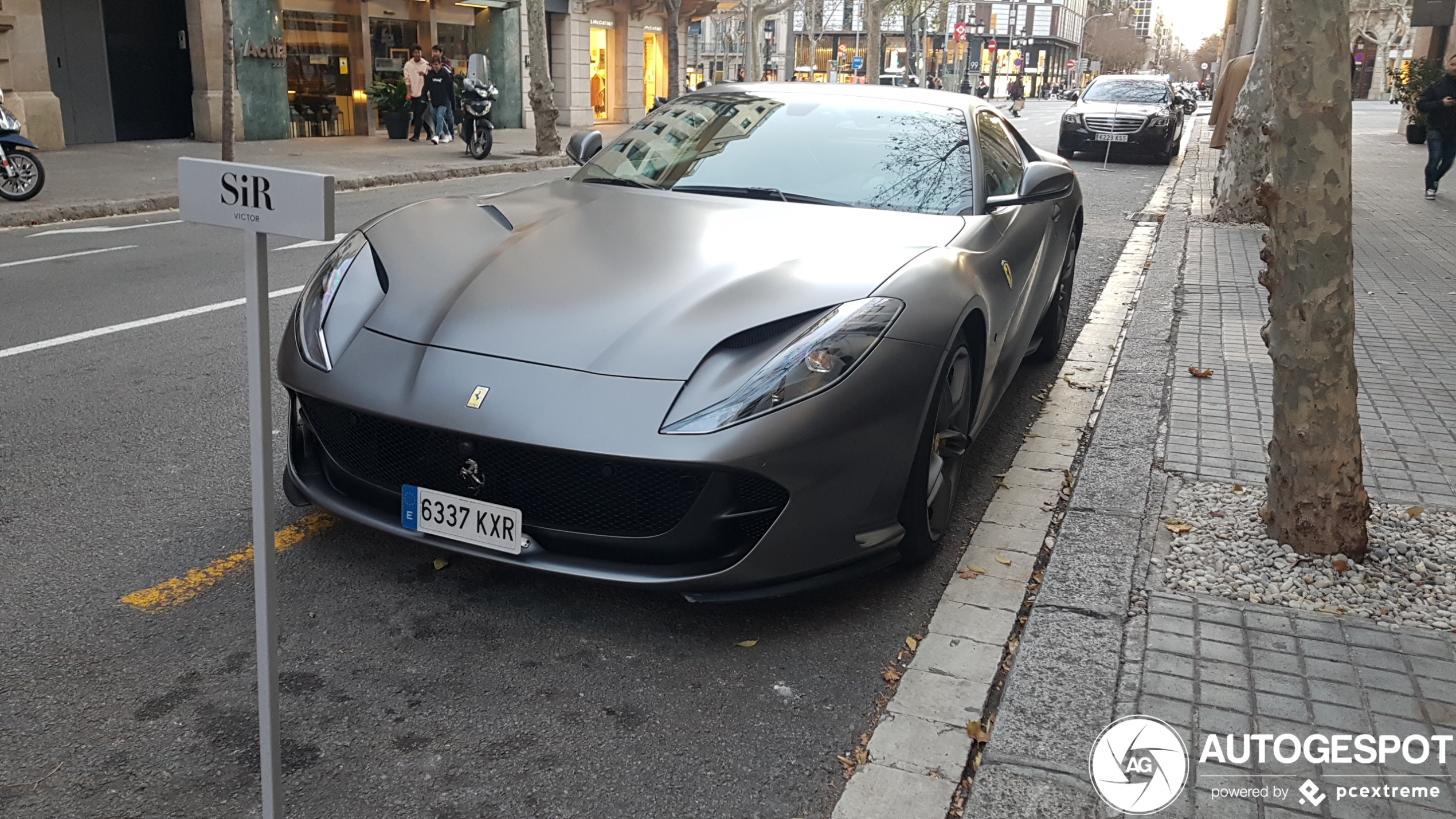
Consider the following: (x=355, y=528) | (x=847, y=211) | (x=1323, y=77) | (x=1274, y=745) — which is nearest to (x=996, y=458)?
(x=847, y=211)

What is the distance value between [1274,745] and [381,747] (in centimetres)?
202

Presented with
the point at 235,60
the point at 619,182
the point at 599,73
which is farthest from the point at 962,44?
the point at 619,182

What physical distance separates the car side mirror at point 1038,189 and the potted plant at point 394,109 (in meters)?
20.5

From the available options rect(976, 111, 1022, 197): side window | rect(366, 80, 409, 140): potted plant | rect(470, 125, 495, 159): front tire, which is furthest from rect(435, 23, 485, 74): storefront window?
rect(976, 111, 1022, 197): side window

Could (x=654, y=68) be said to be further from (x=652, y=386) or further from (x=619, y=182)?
(x=652, y=386)

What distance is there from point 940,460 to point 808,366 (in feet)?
2.49

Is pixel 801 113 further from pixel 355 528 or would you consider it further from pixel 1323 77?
pixel 355 528

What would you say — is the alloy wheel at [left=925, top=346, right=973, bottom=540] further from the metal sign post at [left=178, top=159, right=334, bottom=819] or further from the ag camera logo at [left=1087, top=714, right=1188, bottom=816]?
the metal sign post at [left=178, top=159, right=334, bottom=819]

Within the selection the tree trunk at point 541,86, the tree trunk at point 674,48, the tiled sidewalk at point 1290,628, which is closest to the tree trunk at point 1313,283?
the tiled sidewalk at point 1290,628

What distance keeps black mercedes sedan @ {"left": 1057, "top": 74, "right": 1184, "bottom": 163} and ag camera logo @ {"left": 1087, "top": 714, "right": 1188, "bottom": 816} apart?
2016cm

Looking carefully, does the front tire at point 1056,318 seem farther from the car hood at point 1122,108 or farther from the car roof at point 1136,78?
the car roof at point 1136,78

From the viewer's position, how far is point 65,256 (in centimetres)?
880

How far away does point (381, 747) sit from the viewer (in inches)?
101

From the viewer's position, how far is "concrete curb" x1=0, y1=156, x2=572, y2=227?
10.9m
